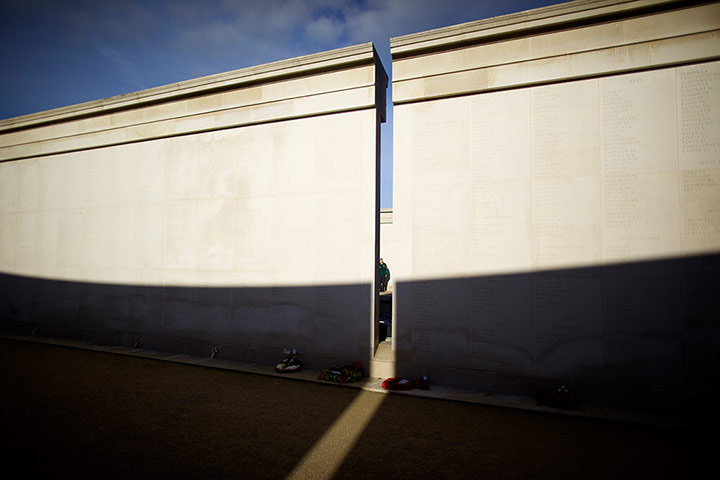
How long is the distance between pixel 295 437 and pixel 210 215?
6.93 m

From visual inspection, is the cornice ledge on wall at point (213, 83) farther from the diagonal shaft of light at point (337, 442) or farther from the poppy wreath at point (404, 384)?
the diagonal shaft of light at point (337, 442)

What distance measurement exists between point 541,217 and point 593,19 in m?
4.00

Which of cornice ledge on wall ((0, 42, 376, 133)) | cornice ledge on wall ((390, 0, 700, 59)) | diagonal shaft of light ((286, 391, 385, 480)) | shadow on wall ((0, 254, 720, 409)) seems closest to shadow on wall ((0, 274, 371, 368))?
shadow on wall ((0, 254, 720, 409))

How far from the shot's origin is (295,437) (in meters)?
5.79

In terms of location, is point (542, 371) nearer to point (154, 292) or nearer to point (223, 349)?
point (223, 349)

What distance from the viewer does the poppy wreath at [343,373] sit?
830cm

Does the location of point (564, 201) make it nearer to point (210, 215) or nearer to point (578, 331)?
point (578, 331)

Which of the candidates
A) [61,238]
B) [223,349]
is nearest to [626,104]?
[223,349]

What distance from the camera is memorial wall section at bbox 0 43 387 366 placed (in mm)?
9297

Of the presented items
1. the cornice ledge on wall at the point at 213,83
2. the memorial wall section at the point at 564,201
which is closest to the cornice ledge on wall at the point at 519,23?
the memorial wall section at the point at 564,201

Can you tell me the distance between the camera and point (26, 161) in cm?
1378

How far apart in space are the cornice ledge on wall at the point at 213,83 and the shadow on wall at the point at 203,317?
547cm

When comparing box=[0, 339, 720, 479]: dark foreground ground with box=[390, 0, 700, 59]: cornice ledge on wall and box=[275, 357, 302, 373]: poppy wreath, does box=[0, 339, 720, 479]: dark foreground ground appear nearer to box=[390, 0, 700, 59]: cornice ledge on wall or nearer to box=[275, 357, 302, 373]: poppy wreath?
box=[275, 357, 302, 373]: poppy wreath

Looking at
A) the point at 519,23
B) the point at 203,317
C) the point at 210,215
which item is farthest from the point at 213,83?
the point at 519,23
